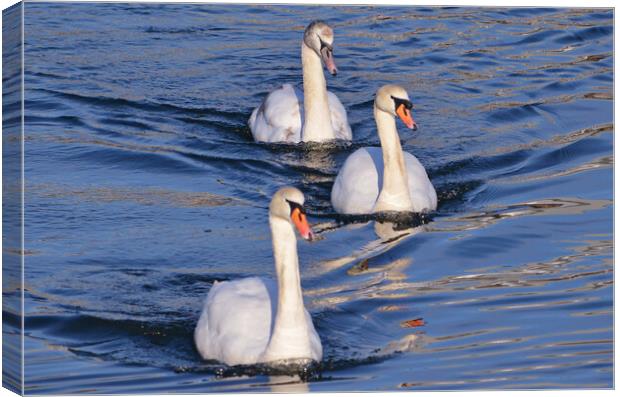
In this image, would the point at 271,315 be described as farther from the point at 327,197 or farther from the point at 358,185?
the point at 327,197

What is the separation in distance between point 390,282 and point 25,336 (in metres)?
3.02

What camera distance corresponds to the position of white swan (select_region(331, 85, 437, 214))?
1446 cm

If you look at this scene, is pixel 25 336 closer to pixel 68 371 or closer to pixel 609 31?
pixel 68 371

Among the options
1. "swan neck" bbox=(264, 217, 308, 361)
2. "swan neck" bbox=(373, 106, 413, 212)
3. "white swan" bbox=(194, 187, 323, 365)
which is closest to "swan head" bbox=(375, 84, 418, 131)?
"swan neck" bbox=(373, 106, 413, 212)

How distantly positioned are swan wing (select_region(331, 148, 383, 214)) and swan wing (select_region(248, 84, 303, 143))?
84.5 inches

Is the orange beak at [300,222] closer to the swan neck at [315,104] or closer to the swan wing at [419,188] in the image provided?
the swan wing at [419,188]

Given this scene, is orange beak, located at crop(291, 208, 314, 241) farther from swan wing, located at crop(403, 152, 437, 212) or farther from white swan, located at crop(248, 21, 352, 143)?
white swan, located at crop(248, 21, 352, 143)

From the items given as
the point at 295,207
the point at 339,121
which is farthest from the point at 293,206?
the point at 339,121

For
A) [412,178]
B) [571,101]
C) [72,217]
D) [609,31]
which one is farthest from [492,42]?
[72,217]

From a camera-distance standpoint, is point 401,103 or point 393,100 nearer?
point 401,103

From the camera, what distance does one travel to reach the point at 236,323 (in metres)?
11.1

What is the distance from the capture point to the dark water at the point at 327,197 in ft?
36.8

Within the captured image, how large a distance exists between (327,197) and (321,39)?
1776 millimetres

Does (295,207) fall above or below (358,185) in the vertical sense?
above
